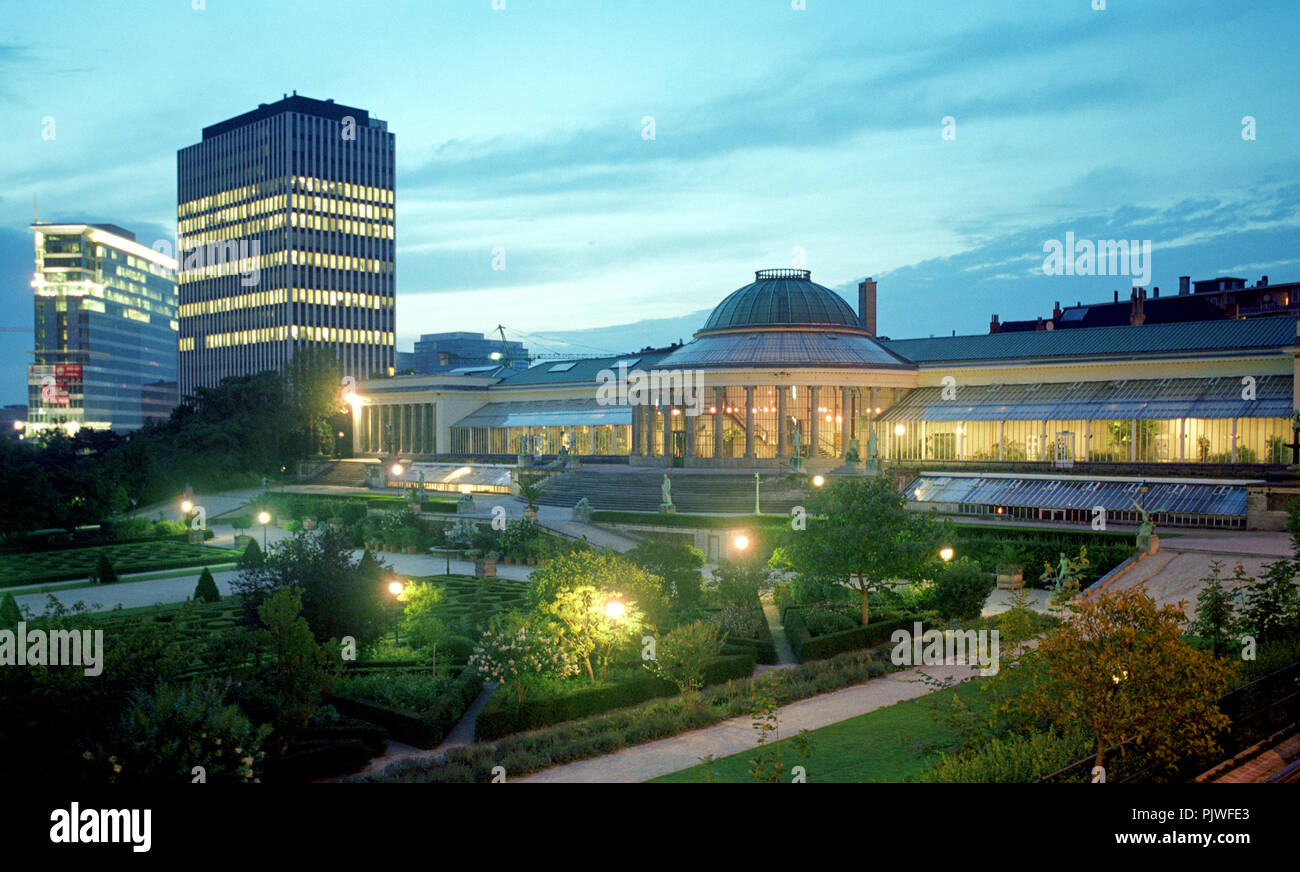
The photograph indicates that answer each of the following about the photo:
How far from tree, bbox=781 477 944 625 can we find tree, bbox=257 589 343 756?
1764 cm

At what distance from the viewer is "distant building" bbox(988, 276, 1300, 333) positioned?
10119 centimetres

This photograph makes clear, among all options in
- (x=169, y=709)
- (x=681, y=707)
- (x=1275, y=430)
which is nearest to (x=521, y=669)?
(x=681, y=707)

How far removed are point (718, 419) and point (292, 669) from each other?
53027mm

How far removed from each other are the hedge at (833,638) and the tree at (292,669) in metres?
14.4

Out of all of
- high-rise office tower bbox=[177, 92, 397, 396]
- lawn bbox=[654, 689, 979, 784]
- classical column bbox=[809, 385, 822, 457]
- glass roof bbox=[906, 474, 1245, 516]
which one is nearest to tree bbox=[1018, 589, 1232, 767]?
lawn bbox=[654, 689, 979, 784]

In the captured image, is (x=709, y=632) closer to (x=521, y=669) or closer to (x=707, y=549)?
(x=521, y=669)

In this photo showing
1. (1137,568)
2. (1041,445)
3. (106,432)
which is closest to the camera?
(1137,568)

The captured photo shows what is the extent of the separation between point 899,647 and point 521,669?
12228 millimetres

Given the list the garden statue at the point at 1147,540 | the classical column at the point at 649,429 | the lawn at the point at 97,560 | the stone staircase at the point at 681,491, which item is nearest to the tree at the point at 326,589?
the lawn at the point at 97,560

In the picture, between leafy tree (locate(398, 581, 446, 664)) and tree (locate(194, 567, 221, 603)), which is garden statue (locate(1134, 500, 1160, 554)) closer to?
leafy tree (locate(398, 581, 446, 664))

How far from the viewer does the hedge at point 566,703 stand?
24.5m

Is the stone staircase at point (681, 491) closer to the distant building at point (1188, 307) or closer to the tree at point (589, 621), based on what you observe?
the tree at point (589, 621)

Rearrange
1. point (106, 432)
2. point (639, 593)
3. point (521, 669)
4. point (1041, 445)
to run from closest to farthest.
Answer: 1. point (521, 669)
2. point (639, 593)
3. point (1041, 445)
4. point (106, 432)
